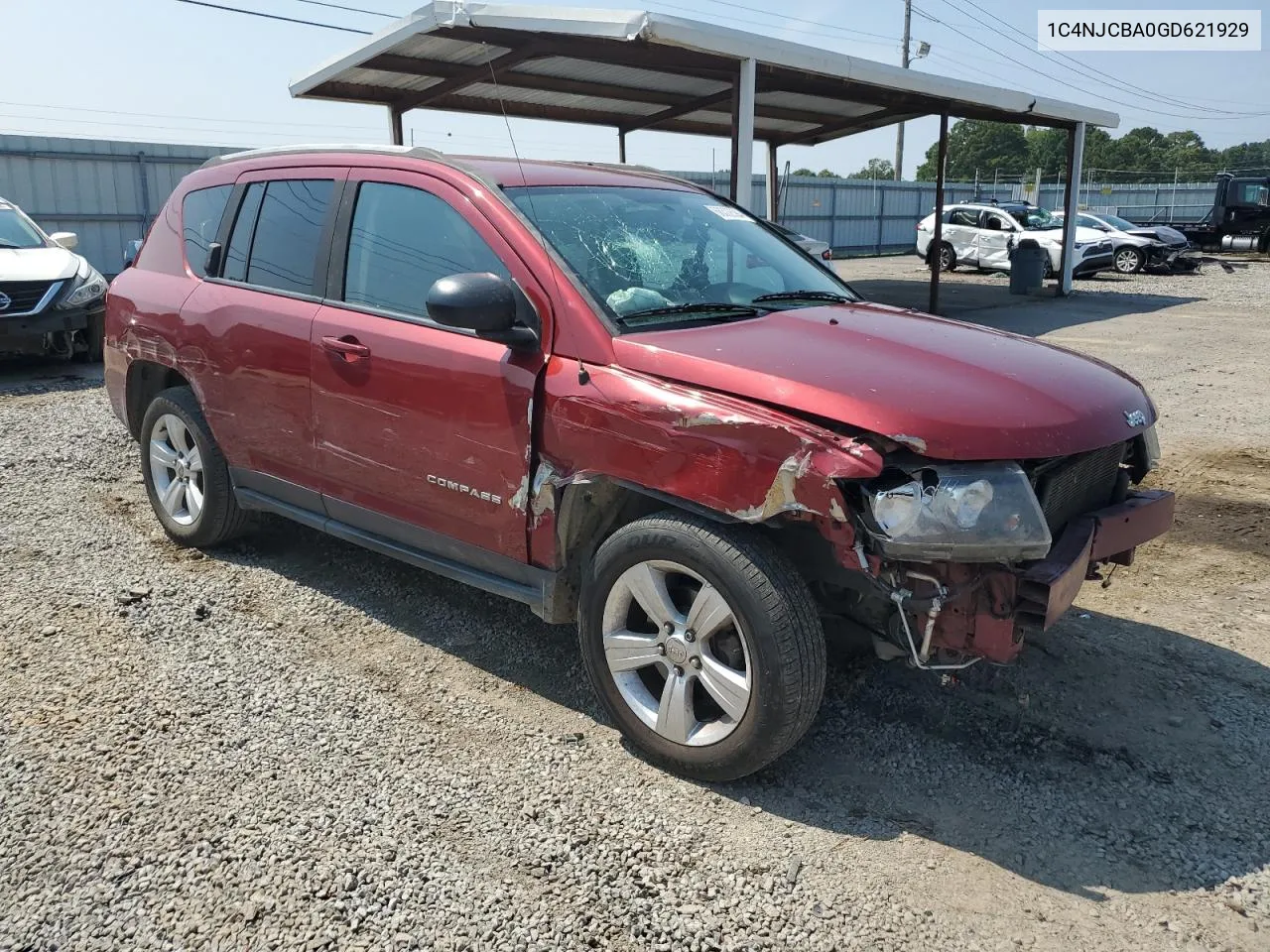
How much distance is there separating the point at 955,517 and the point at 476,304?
1.55 m

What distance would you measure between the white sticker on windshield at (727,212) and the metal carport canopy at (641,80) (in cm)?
613

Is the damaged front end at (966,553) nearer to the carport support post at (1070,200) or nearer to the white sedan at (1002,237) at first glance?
the carport support post at (1070,200)

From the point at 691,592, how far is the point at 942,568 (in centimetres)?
75

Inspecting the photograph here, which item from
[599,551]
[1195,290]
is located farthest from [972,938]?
[1195,290]

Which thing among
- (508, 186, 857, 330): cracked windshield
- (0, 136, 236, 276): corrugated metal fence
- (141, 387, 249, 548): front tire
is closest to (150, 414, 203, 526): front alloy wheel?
(141, 387, 249, 548): front tire

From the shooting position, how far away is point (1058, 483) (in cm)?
298

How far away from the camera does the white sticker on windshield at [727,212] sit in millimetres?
4275

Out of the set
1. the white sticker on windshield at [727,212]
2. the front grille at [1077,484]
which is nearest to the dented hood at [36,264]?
the white sticker on windshield at [727,212]

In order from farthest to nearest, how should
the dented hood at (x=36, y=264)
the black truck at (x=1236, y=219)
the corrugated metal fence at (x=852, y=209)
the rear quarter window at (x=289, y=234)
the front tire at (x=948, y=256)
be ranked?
the corrugated metal fence at (x=852, y=209), the black truck at (x=1236, y=219), the front tire at (x=948, y=256), the dented hood at (x=36, y=264), the rear quarter window at (x=289, y=234)

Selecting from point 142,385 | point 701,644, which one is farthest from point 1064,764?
point 142,385

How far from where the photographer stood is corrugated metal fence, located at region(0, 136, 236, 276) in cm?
1688

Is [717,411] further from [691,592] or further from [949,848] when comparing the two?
[949,848]

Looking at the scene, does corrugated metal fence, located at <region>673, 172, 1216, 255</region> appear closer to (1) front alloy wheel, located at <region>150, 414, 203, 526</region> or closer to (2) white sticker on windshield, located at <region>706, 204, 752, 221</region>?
(2) white sticker on windshield, located at <region>706, 204, 752, 221</region>

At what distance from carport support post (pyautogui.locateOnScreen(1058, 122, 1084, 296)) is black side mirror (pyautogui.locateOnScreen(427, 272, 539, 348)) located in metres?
18.8
